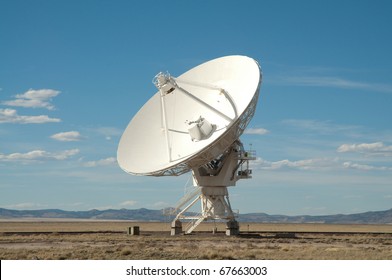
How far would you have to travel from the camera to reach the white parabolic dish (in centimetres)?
4578

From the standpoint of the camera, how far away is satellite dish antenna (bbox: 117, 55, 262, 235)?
151 feet

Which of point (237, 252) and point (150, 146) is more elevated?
point (150, 146)

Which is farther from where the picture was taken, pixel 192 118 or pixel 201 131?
pixel 192 118

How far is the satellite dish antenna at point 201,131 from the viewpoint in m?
46.1

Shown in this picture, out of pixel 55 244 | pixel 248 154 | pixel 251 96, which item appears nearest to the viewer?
pixel 55 244

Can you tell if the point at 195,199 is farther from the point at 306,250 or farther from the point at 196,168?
the point at 306,250

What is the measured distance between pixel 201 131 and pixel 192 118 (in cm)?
268

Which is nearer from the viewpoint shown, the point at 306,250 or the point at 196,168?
the point at 306,250

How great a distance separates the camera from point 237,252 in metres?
35.3

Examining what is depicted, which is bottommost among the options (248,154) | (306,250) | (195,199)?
(306,250)

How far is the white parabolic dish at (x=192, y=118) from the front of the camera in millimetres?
45781

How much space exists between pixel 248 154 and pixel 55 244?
17.4m

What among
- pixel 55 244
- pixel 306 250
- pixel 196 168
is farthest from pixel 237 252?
pixel 196 168

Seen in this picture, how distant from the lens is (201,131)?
46812 mm
